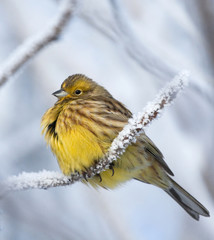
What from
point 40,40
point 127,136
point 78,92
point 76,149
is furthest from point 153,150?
point 40,40

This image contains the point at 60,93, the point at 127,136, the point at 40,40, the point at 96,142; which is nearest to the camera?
the point at 40,40

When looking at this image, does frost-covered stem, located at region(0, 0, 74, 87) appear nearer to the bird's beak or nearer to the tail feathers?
the bird's beak

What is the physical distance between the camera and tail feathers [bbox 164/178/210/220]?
12.8ft

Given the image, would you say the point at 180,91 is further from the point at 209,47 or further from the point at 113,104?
the point at 113,104

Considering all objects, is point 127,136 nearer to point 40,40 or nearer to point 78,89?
point 40,40

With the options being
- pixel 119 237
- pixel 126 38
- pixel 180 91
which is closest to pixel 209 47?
pixel 180 91

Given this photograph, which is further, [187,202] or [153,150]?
[187,202]

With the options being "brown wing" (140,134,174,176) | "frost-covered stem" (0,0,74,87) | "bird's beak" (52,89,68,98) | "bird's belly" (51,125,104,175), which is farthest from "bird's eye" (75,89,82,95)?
"frost-covered stem" (0,0,74,87)

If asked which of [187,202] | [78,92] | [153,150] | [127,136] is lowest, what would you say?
[187,202]

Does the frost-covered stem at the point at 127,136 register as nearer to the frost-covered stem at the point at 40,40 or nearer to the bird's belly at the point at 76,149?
the bird's belly at the point at 76,149

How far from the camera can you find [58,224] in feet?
A: 10.8

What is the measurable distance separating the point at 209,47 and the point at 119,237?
7.02 feet

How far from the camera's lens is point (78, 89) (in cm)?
409

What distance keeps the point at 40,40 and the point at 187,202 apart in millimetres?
2626
